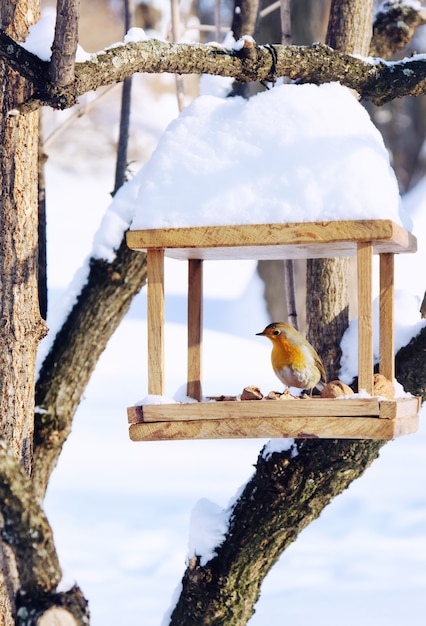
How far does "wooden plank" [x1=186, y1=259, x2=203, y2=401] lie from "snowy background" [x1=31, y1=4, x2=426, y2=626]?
0.99m

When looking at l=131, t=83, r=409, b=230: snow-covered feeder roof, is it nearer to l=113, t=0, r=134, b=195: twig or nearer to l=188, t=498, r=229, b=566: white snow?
l=188, t=498, r=229, b=566: white snow

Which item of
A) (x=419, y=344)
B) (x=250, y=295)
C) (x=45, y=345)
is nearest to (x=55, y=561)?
(x=419, y=344)

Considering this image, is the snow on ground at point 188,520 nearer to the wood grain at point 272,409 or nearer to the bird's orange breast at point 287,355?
the bird's orange breast at point 287,355

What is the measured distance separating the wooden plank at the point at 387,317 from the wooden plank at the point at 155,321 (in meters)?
0.69

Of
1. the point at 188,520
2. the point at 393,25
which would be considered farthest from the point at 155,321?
the point at 188,520

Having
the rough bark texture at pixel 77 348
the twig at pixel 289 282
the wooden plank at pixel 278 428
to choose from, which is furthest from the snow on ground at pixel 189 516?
the wooden plank at pixel 278 428

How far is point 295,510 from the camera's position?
10.8ft

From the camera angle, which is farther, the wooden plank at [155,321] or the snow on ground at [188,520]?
the snow on ground at [188,520]

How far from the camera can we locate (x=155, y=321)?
268 cm

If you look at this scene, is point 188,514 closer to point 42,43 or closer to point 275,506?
point 275,506

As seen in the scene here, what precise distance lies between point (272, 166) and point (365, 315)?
18.5 inches

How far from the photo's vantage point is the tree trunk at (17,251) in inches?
120

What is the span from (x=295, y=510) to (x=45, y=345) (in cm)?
120

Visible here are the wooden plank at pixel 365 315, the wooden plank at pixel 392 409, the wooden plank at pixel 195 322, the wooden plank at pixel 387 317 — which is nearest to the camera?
the wooden plank at pixel 392 409
